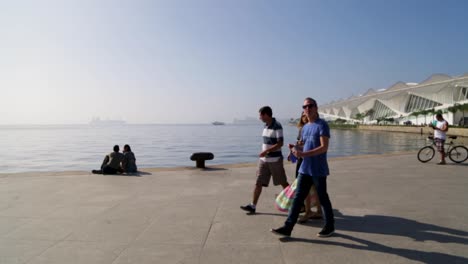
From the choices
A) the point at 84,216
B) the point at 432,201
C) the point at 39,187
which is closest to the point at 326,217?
the point at 432,201

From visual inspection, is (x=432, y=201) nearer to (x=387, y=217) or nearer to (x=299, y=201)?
(x=387, y=217)

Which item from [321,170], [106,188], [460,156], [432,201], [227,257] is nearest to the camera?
[227,257]

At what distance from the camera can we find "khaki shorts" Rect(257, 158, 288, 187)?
4543 mm

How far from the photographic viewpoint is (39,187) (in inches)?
272

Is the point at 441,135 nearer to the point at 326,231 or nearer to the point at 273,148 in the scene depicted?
the point at 273,148

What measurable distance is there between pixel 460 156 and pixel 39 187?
38.6 feet

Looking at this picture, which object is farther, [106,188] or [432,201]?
[106,188]

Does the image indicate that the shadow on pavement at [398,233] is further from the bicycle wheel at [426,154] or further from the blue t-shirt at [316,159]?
the bicycle wheel at [426,154]

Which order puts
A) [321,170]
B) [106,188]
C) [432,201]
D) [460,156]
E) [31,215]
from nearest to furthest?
[321,170] → [31,215] → [432,201] → [106,188] → [460,156]

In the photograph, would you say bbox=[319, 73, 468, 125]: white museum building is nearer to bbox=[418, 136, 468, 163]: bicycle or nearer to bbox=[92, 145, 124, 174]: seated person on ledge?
bbox=[418, 136, 468, 163]: bicycle

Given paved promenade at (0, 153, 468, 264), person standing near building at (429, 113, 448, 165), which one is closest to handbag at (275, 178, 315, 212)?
paved promenade at (0, 153, 468, 264)

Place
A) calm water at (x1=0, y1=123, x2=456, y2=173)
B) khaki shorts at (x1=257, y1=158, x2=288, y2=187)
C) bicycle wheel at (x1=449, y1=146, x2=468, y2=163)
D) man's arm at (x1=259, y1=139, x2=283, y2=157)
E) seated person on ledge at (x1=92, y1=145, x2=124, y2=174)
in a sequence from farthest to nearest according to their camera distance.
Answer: calm water at (x1=0, y1=123, x2=456, y2=173) < bicycle wheel at (x1=449, y1=146, x2=468, y2=163) < seated person on ledge at (x1=92, y1=145, x2=124, y2=174) < khaki shorts at (x1=257, y1=158, x2=288, y2=187) < man's arm at (x1=259, y1=139, x2=283, y2=157)

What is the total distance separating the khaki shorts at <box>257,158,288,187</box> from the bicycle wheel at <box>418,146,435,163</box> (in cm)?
763

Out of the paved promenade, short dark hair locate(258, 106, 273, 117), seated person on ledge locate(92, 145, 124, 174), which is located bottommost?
the paved promenade
